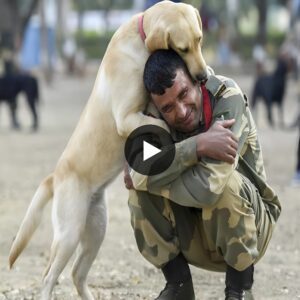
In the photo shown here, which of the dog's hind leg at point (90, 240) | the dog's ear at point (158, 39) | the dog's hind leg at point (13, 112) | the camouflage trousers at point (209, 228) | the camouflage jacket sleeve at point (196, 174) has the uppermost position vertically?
the dog's ear at point (158, 39)

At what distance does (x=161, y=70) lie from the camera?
4625 mm

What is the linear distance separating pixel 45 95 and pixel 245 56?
11.7 meters

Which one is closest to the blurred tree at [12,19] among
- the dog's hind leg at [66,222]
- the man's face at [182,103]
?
the dog's hind leg at [66,222]

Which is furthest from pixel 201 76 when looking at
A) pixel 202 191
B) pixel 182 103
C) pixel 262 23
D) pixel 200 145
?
pixel 262 23

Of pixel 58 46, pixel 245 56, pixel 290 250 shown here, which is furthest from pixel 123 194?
pixel 58 46

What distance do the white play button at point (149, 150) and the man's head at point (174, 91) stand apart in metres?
0.15

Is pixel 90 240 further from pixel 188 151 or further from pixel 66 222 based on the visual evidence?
pixel 188 151

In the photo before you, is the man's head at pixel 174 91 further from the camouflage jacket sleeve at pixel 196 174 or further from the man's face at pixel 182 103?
the camouflage jacket sleeve at pixel 196 174

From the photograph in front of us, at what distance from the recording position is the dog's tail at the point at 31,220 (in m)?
5.20

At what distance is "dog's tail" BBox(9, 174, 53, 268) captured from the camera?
5203mm

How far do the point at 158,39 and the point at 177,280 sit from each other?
113cm

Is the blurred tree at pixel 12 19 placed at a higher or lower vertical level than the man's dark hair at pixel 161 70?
lower

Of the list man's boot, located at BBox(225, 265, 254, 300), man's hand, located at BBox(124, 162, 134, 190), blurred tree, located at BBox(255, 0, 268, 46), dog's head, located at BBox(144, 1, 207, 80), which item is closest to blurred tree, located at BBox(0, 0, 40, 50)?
blurred tree, located at BBox(255, 0, 268, 46)

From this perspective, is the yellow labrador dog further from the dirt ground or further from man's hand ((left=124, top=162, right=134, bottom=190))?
the dirt ground
